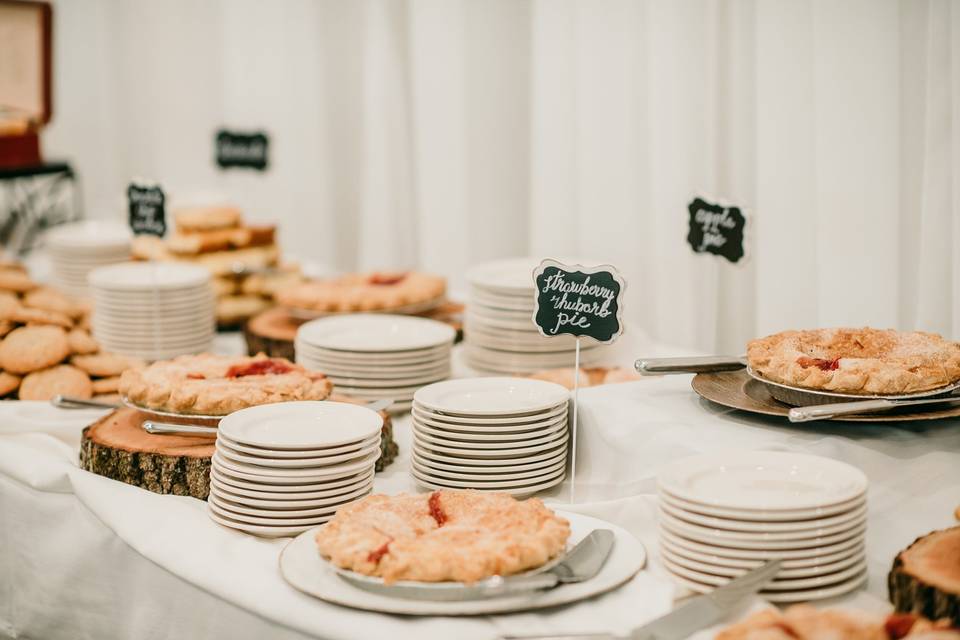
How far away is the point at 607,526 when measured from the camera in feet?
5.08

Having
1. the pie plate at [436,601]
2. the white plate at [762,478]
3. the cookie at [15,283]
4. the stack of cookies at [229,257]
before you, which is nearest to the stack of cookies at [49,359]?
the cookie at [15,283]

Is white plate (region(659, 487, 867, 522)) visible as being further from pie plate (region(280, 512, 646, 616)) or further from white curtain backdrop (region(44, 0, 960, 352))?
white curtain backdrop (region(44, 0, 960, 352))

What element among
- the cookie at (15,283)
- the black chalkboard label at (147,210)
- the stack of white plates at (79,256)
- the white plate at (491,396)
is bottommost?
the white plate at (491,396)

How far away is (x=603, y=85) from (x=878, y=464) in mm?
1849

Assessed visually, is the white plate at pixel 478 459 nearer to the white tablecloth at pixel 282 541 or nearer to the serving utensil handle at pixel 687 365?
the white tablecloth at pixel 282 541

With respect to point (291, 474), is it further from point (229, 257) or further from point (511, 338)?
point (229, 257)

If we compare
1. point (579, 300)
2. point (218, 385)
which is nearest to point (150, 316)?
point (218, 385)

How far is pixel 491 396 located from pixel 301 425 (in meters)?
0.35

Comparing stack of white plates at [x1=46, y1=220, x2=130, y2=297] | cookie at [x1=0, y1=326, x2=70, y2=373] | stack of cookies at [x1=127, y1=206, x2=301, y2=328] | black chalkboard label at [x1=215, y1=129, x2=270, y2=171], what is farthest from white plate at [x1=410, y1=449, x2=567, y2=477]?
black chalkboard label at [x1=215, y1=129, x2=270, y2=171]

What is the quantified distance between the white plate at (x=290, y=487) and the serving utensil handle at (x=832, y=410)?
2.23ft

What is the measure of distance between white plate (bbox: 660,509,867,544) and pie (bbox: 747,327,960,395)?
13.6 inches

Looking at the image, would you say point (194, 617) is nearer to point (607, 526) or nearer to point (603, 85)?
point (607, 526)

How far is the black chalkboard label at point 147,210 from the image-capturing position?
106 inches

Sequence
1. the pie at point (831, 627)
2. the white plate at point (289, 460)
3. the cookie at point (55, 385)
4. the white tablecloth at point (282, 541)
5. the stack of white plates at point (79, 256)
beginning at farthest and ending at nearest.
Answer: the stack of white plates at point (79, 256) < the cookie at point (55, 385) < the white plate at point (289, 460) < the white tablecloth at point (282, 541) < the pie at point (831, 627)
